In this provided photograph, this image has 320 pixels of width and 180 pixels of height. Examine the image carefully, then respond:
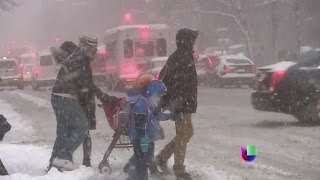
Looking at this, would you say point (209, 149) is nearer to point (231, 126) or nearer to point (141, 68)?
point (231, 126)

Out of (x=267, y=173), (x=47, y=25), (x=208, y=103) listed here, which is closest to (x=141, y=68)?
(x=208, y=103)

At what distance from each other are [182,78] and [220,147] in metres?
3.11

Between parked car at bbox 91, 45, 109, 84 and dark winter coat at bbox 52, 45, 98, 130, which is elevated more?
dark winter coat at bbox 52, 45, 98, 130

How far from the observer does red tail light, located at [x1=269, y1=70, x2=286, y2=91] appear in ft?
38.1

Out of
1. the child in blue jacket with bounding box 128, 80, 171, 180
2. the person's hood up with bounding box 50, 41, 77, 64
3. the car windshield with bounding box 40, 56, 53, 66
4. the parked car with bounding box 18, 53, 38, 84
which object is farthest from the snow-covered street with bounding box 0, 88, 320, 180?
the parked car with bounding box 18, 53, 38, 84

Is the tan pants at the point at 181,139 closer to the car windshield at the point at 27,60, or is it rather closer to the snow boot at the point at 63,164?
the snow boot at the point at 63,164

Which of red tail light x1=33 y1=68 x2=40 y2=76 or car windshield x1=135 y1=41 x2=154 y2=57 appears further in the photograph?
red tail light x1=33 y1=68 x2=40 y2=76

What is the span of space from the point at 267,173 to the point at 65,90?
272 centimetres

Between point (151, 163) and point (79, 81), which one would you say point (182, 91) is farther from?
point (79, 81)

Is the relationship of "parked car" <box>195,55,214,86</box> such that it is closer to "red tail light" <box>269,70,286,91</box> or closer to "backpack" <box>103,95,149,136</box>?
"red tail light" <box>269,70,286,91</box>

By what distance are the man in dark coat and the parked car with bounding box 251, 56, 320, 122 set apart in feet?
16.5

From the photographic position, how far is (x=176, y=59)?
6.88 meters

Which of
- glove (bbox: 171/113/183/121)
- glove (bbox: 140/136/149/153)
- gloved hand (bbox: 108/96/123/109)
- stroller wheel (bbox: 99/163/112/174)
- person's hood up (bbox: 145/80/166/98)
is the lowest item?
stroller wheel (bbox: 99/163/112/174)

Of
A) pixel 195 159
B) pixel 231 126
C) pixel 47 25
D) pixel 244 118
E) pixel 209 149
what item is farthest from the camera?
pixel 47 25
